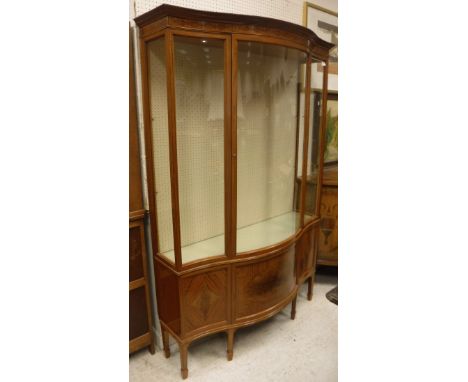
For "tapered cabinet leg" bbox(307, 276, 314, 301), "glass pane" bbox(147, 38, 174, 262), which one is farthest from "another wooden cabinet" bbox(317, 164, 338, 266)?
"glass pane" bbox(147, 38, 174, 262)

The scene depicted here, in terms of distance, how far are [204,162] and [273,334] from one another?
0.97 meters

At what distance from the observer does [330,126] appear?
76.7 inches

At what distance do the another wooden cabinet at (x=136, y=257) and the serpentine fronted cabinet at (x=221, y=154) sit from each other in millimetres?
56

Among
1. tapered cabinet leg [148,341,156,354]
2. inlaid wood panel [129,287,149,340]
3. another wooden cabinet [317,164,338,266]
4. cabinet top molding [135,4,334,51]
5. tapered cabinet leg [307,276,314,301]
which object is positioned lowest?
tapered cabinet leg [148,341,156,354]

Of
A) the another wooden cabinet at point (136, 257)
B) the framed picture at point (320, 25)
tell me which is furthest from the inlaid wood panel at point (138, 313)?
the framed picture at point (320, 25)

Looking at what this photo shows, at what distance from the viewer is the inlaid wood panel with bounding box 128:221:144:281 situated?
139 centimetres

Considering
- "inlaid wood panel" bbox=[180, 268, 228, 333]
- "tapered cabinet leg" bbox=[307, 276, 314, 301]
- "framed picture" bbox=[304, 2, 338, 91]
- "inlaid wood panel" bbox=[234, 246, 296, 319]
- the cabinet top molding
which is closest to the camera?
the cabinet top molding

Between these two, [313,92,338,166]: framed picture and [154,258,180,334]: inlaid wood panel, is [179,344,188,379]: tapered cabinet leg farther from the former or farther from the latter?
[313,92,338,166]: framed picture

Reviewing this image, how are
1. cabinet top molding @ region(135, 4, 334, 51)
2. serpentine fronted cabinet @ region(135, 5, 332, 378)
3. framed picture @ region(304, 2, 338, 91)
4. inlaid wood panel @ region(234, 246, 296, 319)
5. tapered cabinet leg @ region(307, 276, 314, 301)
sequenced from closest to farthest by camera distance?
cabinet top molding @ region(135, 4, 334, 51), serpentine fronted cabinet @ region(135, 5, 332, 378), inlaid wood panel @ region(234, 246, 296, 319), framed picture @ region(304, 2, 338, 91), tapered cabinet leg @ region(307, 276, 314, 301)

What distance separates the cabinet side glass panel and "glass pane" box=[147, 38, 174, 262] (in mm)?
780

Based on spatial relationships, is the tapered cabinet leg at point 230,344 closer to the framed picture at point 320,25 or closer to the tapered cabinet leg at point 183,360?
the tapered cabinet leg at point 183,360

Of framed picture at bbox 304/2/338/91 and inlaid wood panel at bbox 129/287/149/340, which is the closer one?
inlaid wood panel at bbox 129/287/149/340
